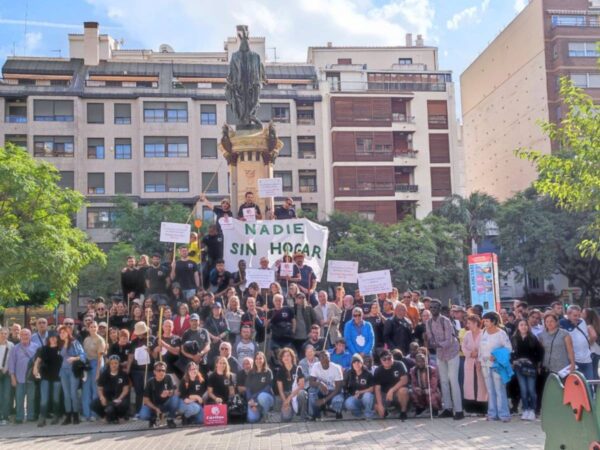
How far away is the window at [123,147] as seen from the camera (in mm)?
57062

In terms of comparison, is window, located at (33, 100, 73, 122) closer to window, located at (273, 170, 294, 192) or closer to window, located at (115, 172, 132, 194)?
window, located at (115, 172, 132, 194)

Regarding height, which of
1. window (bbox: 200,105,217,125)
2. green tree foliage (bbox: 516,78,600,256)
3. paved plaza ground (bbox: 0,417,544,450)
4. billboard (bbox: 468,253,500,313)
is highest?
window (bbox: 200,105,217,125)

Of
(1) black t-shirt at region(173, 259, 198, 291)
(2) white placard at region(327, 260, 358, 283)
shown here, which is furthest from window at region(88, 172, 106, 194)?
(2) white placard at region(327, 260, 358, 283)

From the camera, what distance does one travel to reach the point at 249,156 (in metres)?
20.2

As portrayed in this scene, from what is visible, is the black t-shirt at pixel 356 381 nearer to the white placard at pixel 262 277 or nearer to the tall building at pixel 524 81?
the white placard at pixel 262 277

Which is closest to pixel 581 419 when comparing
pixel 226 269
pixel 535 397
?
pixel 535 397

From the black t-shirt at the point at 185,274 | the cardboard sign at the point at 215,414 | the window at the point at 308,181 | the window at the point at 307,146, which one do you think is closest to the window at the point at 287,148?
the window at the point at 307,146

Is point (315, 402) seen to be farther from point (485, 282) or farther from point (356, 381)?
point (485, 282)

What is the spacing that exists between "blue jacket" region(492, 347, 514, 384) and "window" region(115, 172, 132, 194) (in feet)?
155

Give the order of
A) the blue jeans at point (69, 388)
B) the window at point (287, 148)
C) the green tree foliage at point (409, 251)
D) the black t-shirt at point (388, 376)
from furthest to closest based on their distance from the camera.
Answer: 1. the window at point (287, 148)
2. the green tree foliage at point (409, 251)
3. the blue jeans at point (69, 388)
4. the black t-shirt at point (388, 376)

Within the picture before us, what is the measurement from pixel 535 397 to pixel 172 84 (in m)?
49.6

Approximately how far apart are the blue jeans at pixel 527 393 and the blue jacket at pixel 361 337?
257cm

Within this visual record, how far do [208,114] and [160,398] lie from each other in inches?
1862

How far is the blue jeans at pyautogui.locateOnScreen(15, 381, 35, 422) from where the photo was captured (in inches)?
535
